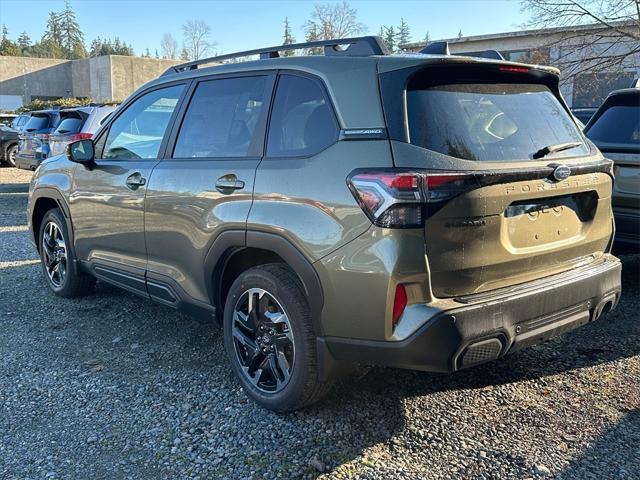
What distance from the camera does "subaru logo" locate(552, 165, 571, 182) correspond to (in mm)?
3029

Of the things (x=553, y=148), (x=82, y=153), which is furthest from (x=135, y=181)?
(x=553, y=148)

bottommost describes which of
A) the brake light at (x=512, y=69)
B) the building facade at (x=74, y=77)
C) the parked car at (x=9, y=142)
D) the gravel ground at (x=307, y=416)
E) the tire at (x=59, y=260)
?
the gravel ground at (x=307, y=416)

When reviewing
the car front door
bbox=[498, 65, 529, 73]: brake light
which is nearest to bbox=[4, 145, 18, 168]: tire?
the car front door

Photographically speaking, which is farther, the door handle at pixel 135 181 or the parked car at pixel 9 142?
the parked car at pixel 9 142

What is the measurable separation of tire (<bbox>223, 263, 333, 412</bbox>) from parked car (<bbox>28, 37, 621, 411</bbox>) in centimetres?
1

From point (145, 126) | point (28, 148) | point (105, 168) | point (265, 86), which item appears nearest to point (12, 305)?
point (105, 168)

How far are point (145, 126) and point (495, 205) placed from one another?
2.79m

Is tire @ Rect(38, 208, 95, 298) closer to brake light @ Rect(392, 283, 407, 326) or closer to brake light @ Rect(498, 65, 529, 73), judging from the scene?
brake light @ Rect(392, 283, 407, 326)

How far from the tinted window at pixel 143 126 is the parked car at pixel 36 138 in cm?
894

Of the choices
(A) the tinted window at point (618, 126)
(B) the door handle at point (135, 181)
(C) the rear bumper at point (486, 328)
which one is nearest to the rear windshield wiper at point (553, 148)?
(C) the rear bumper at point (486, 328)

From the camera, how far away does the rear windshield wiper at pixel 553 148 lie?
3098 mm

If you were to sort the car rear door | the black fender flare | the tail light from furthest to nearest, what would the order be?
the car rear door → the black fender flare → the tail light

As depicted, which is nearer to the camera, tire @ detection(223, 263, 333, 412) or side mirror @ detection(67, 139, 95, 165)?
tire @ detection(223, 263, 333, 412)

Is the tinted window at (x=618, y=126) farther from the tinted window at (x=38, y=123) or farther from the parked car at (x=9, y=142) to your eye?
the parked car at (x=9, y=142)
